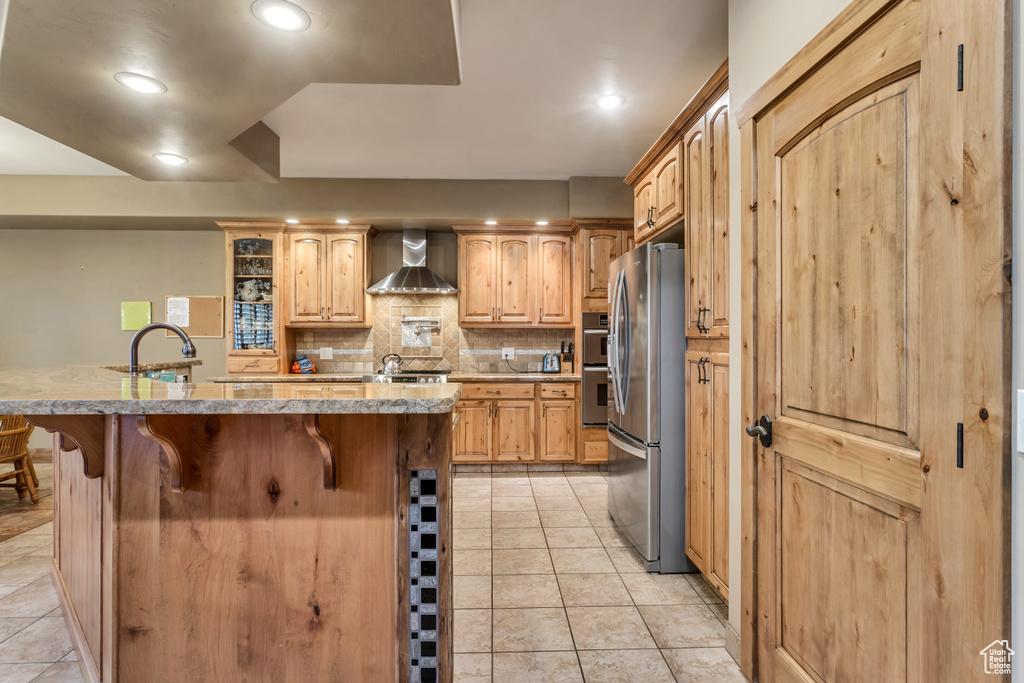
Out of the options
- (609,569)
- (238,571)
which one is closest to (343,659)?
(238,571)

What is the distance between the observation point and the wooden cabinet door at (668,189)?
2.51 m

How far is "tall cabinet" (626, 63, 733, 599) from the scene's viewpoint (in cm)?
210

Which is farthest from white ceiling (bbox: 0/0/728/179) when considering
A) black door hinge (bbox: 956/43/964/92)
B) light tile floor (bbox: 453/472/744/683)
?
light tile floor (bbox: 453/472/744/683)

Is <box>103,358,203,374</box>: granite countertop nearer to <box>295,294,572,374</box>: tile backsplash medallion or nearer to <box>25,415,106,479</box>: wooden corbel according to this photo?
<box>25,415,106,479</box>: wooden corbel

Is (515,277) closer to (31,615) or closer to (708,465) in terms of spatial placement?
(708,465)

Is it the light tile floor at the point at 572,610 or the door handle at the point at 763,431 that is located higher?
the door handle at the point at 763,431

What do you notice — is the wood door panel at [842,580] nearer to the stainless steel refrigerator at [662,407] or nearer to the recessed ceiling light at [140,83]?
the stainless steel refrigerator at [662,407]

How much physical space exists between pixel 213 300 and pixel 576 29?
442cm

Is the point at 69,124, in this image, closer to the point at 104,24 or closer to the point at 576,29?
the point at 104,24

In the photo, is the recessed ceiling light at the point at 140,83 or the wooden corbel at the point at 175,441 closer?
the wooden corbel at the point at 175,441

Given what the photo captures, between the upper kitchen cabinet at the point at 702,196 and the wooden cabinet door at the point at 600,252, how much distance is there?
1719mm

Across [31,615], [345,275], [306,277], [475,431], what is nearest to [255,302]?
[306,277]

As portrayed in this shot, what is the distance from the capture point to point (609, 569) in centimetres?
262

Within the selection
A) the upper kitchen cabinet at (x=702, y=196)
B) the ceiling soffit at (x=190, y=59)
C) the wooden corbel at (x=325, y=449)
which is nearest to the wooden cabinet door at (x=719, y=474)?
the upper kitchen cabinet at (x=702, y=196)
